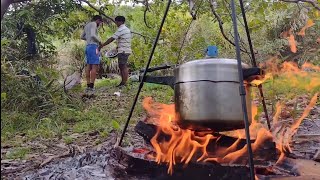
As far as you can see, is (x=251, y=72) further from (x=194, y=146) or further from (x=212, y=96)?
(x=194, y=146)

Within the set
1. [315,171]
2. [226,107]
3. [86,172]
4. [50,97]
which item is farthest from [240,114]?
[50,97]

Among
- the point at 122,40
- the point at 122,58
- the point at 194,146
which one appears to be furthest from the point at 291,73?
the point at 122,58

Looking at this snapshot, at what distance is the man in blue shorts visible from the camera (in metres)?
7.96

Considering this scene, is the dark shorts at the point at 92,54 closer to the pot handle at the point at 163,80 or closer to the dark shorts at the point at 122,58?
the dark shorts at the point at 122,58

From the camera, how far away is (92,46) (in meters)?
8.28

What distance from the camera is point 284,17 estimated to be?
1091 cm

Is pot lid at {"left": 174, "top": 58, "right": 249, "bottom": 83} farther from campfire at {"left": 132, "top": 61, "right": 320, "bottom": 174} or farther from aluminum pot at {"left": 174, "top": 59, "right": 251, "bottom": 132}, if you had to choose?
campfire at {"left": 132, "top": 61, "right": 320, "bottom": 174}

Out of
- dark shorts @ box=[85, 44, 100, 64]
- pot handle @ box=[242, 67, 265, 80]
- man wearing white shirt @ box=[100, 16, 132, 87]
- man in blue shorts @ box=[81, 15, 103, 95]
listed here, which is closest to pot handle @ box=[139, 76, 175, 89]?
pot handle @ box=[242, 67, 265, 80]

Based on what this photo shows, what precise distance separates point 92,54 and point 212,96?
6.28 metres

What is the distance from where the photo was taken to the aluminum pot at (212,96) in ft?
7.84

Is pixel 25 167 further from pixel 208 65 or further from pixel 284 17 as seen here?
pixel 284 17

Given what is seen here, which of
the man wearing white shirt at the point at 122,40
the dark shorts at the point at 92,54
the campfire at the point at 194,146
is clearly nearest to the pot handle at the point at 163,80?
the campfire at the point at 194,146

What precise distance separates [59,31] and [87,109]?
2116 millimetres

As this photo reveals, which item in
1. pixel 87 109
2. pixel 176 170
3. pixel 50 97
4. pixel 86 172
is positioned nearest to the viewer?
pixel 176 170
